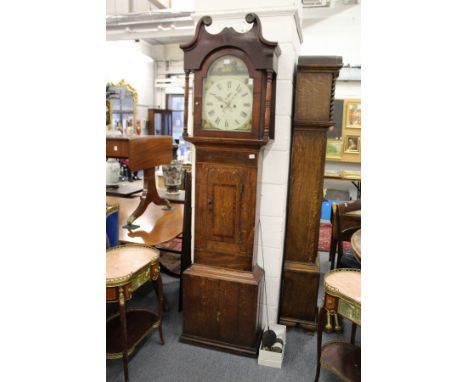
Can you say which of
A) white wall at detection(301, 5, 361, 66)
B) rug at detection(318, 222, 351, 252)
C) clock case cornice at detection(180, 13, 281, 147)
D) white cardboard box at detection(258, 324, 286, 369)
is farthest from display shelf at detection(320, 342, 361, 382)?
white wall at detection(301, 5, 361, 66)

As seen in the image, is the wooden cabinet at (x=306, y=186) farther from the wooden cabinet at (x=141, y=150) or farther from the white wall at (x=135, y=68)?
the white wall at (x=135, y=68)

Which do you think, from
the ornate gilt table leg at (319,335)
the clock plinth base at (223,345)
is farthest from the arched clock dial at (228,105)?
the clock plinth base at (223,345)

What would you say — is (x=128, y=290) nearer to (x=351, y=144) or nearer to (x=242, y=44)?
(x=242, y=44)

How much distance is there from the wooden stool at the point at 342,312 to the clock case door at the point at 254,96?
2.95ft

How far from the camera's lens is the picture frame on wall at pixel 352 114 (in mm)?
5845

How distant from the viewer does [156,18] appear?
192 inches

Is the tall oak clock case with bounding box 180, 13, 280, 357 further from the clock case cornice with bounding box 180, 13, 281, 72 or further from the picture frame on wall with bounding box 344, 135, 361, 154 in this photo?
the picture frame on wall with bounding box 344, 135, 361, 154

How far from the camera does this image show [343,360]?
1.99 m

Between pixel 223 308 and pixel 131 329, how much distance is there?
0.65 m

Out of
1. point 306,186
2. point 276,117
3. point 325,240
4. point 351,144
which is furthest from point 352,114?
point 276,117

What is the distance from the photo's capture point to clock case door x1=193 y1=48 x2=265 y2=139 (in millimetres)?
1899

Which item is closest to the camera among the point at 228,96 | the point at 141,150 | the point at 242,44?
the point at 242,44

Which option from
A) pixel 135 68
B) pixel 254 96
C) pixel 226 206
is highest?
pixel 135 68
